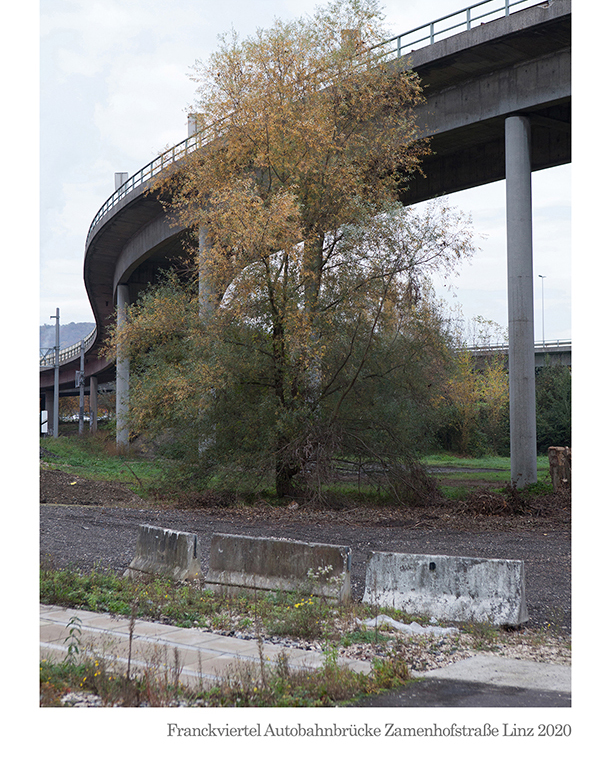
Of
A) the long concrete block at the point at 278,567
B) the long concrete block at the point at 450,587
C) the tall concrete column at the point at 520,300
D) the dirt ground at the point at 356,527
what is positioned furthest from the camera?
the tall concrete column at the point at 520,300

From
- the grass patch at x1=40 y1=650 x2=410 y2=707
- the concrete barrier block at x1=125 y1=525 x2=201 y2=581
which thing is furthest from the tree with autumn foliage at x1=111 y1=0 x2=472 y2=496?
the grass patch at x1=40 y1=650 x2=410 y2=707

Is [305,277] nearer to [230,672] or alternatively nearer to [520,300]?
[520,300]

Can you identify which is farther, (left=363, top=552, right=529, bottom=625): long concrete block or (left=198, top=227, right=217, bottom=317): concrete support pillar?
(left=198, top=227, right=217, bottom=317): concrete support pillar

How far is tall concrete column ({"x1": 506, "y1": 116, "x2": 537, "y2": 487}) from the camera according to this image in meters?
20.8

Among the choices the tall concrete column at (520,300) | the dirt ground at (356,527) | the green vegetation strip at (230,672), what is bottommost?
the dirt ground at (356,527)

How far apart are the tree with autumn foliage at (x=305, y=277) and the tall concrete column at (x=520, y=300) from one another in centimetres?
271

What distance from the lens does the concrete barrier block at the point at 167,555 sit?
9469mm

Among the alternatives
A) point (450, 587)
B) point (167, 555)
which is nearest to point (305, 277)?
point (167, 555)

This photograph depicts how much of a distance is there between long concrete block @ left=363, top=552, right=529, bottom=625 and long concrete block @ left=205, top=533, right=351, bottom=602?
41 centimetres

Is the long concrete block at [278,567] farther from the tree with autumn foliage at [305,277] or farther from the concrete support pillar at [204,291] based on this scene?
the concrete support pillar at [204,291]

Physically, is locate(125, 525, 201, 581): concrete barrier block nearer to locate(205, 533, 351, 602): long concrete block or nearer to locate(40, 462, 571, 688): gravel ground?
locate(205, 533, 351, 602): long concrete block

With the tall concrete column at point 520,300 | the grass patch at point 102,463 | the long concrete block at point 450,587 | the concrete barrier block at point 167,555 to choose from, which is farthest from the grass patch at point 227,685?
the tall concrete column at point 520,300

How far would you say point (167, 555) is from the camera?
9695 mm

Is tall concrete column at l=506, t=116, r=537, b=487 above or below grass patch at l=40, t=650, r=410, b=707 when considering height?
above
